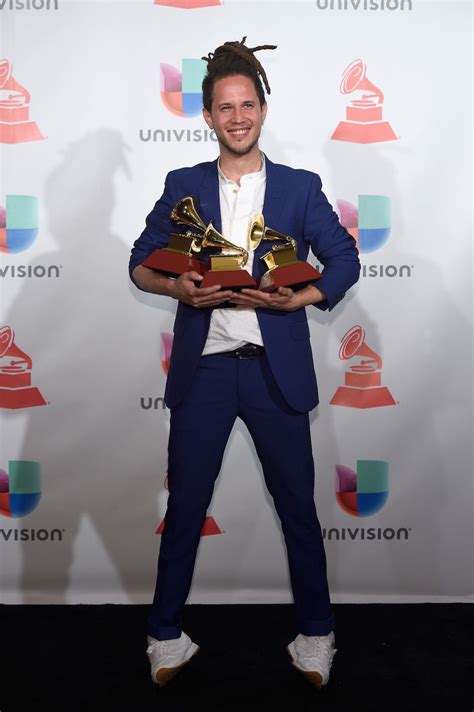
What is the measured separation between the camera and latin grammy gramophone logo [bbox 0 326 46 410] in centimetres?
350

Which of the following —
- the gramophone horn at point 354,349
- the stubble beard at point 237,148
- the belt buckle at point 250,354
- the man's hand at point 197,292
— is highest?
the stubble beard at point 237,148

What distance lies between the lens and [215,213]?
8.64 ft

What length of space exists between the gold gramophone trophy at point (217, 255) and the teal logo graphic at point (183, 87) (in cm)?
98

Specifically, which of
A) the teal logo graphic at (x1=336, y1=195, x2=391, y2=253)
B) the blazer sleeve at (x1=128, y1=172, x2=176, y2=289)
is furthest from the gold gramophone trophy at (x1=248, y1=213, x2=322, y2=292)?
the teal logo graphic at (x1=336, y1=195, x2=391, y2=253)

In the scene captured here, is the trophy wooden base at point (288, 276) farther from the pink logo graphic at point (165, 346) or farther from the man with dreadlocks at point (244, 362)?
the pink logo graphic at point (165, 346)

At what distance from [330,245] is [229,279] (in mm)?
406

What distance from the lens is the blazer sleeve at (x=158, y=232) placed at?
2.73 meters

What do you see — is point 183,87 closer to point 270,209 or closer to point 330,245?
point 270,209

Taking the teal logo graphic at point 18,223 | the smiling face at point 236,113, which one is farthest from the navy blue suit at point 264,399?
the teal logo graphic at point 18,223

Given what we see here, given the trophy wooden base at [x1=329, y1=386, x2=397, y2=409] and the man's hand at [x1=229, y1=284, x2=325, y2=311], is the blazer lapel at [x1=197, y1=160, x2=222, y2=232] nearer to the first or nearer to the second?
the man's hand at [x1=229, y1=284, x2=325, y2=311]

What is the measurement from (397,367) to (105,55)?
5.65ft
